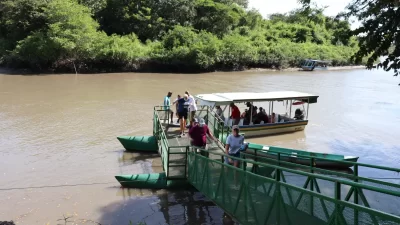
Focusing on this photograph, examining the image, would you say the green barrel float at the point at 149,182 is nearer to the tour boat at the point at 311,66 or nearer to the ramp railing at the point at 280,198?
the ramp railing at the point at 280,198

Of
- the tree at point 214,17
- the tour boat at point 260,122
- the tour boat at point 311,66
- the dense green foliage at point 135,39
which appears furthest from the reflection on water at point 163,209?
the tour boat at point 311,66

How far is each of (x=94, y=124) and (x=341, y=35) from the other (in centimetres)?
1417

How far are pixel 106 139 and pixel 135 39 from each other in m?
35.1

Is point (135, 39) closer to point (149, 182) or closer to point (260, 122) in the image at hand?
point (260, 122)

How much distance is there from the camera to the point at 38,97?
28.7 m

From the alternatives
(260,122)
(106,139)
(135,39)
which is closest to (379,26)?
(260,122)

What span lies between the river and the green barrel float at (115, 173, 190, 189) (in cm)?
22

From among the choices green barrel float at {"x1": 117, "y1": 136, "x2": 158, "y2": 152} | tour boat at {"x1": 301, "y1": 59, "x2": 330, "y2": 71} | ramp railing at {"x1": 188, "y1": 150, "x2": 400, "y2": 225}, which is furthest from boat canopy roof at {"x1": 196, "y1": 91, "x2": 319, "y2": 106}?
tour boat at {"x1": 301, "y1": 59, "x2": 330, "y2": 71}

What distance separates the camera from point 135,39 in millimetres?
50625

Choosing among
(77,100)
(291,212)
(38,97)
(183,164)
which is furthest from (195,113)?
(38,97)

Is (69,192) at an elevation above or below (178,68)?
below

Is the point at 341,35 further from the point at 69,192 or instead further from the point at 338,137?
the point at 338,137

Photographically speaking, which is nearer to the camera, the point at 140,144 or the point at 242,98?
the point at 140,144

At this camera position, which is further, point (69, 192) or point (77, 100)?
point (77, 100)
